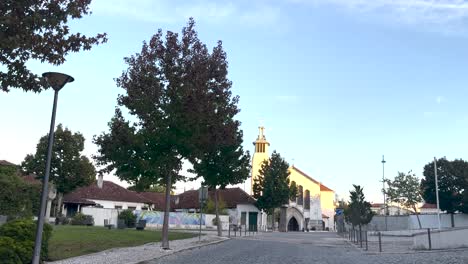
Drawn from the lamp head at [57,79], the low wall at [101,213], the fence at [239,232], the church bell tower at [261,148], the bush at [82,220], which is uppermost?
the church bell tower at [261,148]

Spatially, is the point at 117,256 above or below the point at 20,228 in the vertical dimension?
below

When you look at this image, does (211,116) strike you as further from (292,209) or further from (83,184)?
(292,209)

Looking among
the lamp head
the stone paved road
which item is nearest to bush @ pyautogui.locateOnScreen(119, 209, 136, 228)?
the stone paved road

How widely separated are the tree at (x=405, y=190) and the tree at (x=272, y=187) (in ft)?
58.4

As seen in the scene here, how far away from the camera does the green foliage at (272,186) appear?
64.1 metres

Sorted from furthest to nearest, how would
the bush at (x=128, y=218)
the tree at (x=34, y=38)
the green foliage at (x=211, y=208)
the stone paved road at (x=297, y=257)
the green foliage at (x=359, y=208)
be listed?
1. the green foliage at (x=211, y=208)
2. the bush at (x=128, y=218)
3. the green foliage at (x=359, y=208)
4. the stone paved road at (x=297, y=257)
5. the tree at (x=34, y=38)

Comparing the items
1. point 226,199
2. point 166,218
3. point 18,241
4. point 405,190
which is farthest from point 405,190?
point 18,241

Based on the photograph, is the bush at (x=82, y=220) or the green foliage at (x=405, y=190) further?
the green foliage at (x=405, y=190)

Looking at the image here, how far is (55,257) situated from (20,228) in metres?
2.91

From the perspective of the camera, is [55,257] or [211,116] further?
[211,116]

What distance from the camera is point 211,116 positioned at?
21234 millimetres

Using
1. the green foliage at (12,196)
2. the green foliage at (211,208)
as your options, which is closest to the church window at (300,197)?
the green foliage at (211,208)

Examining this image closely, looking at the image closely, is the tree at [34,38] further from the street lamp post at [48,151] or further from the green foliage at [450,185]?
the green foliage at [450,185]

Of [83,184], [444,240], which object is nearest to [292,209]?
[83,184]
